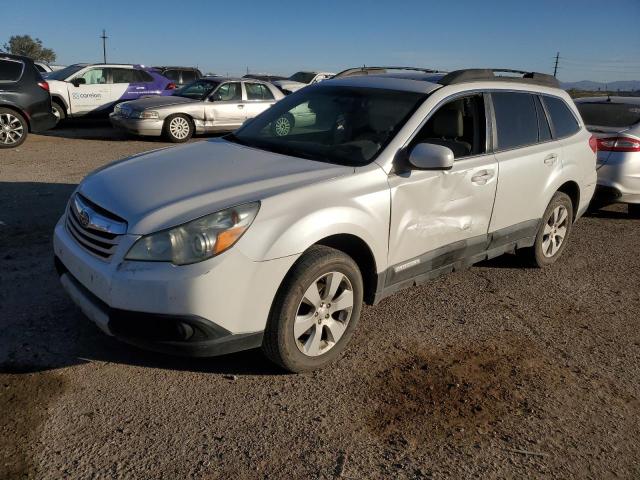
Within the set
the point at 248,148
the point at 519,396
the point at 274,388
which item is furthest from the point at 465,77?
the point at 274,388

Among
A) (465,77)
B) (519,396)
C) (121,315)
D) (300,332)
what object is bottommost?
(519,396)

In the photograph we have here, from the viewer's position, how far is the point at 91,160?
967 cm

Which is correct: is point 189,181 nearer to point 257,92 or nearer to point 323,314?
point 323,314

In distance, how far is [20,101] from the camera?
10.6 metres

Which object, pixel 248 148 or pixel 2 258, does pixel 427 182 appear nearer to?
pixel 248 148

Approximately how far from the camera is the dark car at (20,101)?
34.5 feet

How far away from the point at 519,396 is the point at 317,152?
1.95 m

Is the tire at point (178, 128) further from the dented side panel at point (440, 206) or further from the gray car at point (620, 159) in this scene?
the dented side panel at point (440, 206)

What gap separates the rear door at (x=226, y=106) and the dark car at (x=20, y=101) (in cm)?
333

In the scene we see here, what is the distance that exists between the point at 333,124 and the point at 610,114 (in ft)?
15.9

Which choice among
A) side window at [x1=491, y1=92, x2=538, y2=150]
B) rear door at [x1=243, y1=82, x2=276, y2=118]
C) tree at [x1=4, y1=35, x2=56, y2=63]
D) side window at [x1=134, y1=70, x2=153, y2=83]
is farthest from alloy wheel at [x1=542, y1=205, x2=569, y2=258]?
tree at [x1=4, y1=35, x2=56, y2=63]

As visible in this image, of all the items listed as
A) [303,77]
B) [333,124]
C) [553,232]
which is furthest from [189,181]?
[303,77]

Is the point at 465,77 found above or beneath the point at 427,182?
above

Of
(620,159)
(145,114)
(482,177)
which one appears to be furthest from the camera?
(145,114)
